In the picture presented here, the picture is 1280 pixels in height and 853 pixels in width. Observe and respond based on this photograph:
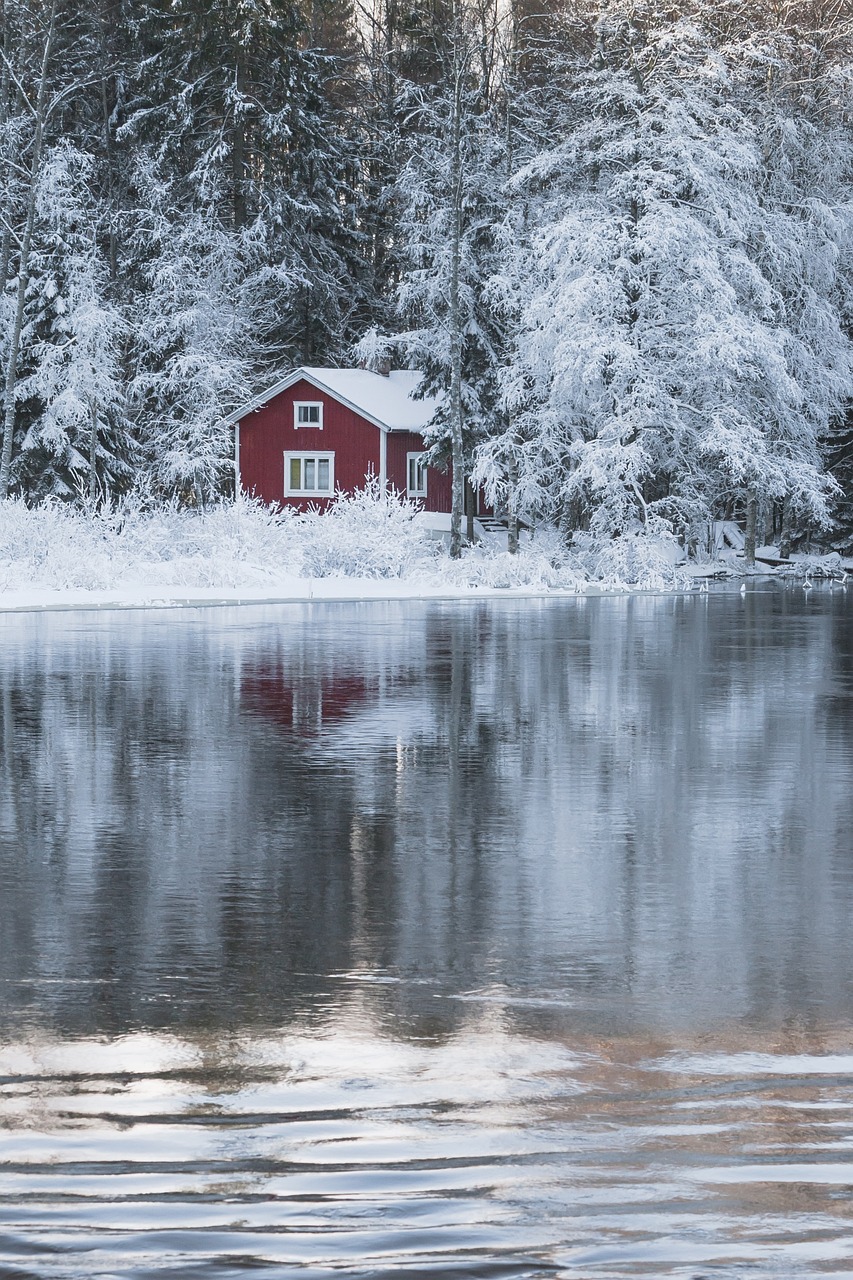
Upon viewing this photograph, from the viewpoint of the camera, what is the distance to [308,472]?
70688mm

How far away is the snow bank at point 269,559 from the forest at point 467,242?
Answer: 207cm

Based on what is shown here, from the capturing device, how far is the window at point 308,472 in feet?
231

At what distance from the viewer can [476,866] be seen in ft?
30.8

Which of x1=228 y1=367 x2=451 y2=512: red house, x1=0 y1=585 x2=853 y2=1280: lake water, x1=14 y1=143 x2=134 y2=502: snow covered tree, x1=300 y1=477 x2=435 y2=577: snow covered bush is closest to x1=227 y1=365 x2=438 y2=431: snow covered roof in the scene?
x1=228 y1=367 x2=451 y2=512: red house

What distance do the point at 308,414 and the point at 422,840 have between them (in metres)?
61.0

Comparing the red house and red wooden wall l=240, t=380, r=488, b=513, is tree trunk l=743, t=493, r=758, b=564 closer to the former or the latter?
red wooden wall l=240, t=380, r=488, b=513

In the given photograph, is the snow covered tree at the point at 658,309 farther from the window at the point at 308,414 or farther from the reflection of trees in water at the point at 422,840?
the reflection of trees in water at the point at 422,840

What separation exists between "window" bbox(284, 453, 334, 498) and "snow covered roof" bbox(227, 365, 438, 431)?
7.84ft

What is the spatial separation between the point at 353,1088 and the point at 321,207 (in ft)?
234

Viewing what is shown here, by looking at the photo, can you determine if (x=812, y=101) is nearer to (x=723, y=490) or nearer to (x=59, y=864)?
(x=723, y=490)

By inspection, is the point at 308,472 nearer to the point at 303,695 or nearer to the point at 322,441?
the point at 322,441

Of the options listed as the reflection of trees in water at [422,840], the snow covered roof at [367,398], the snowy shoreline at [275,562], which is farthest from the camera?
the snow covered roof at [367,398]

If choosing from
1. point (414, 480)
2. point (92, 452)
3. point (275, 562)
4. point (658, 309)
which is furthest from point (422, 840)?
point (414, 480)

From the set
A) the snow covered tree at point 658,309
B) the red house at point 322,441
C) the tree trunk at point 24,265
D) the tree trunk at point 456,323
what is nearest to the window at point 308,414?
the red house at point 322,441
